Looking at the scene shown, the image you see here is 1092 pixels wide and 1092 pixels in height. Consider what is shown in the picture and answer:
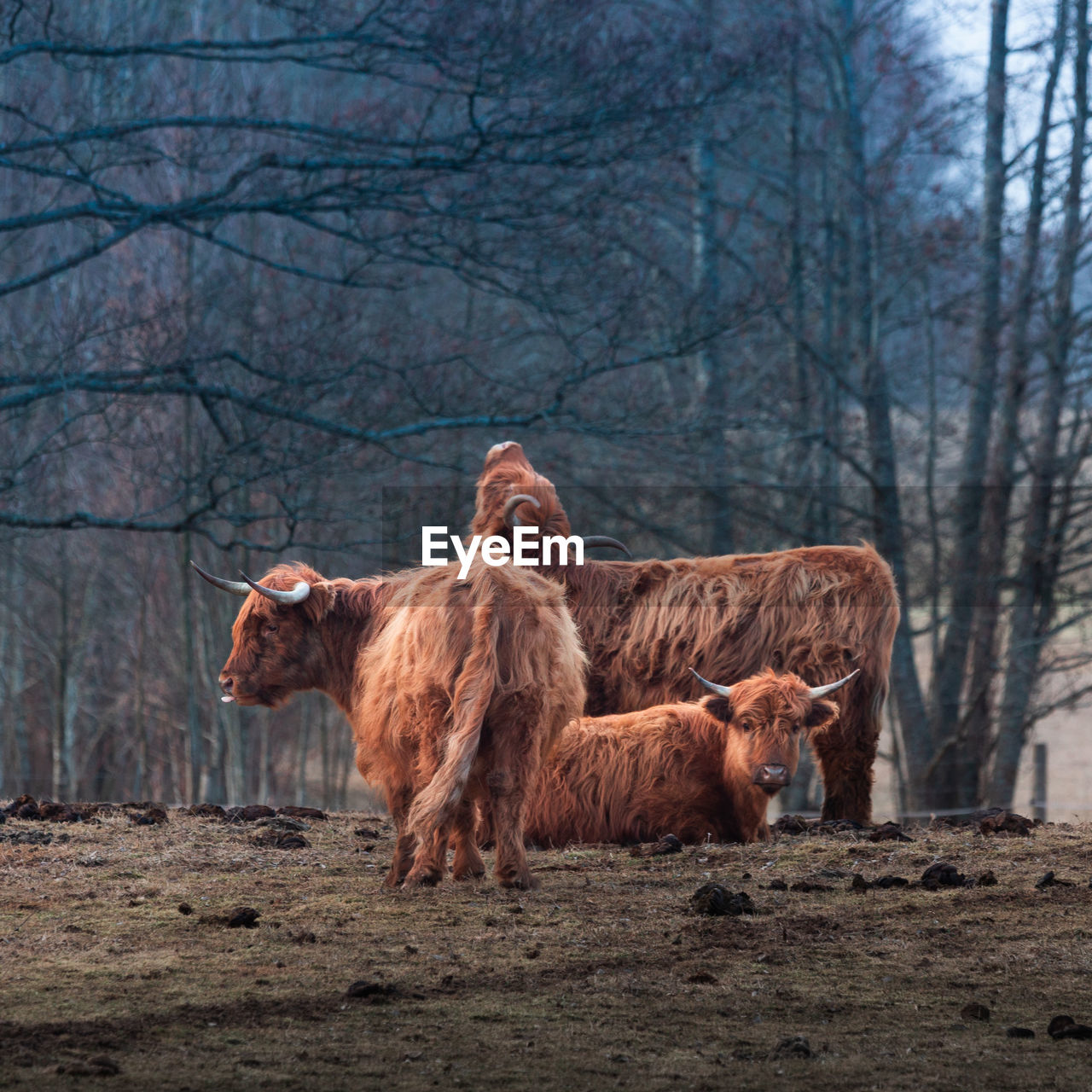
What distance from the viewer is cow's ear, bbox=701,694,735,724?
7.55 m

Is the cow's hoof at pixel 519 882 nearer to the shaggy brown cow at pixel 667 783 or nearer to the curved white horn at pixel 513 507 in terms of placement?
the shaggy brown cow at pixel 667 783

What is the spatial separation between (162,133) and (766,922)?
12109mm

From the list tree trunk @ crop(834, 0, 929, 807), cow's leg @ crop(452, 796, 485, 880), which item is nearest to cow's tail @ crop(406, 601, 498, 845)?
cow's leg @ crop(452, 796, 485, 880)

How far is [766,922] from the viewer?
525cm

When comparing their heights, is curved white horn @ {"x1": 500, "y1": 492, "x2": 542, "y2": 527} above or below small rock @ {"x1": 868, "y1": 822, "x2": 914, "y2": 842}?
above

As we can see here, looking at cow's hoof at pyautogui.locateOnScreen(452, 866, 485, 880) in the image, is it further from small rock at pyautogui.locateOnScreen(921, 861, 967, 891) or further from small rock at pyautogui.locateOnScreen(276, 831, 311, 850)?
small rock at pyautogui.locateOnScreen(921, 861, 967, 891)

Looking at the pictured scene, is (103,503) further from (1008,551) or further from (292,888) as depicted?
(292,888)

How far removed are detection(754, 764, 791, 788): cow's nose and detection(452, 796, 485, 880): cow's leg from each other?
1.63 meters

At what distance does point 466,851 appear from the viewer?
20.0 ft

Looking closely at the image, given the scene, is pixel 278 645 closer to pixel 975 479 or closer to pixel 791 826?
pixel 791 826

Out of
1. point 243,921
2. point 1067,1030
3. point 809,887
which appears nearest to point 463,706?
point 243,921

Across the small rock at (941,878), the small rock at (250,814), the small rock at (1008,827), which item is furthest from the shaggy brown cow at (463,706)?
the small rock at (1008,827)

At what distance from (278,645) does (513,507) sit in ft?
7.74

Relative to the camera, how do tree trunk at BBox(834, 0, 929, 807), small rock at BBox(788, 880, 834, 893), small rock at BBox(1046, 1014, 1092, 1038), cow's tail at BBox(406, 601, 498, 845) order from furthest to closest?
tree trunk at BBox(834, 0, 929, 807) → small rock at BBox(788, 880, 834, 893) → cow's tail at BBox(406, 601, 498, 845) → small rock at BBox(1046, 1014, 1092, 1038)
